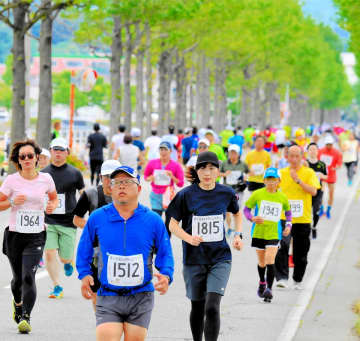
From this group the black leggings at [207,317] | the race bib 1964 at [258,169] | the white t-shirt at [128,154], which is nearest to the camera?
the black leggings at [207,317]

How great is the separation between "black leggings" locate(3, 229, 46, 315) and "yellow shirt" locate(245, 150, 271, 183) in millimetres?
9185

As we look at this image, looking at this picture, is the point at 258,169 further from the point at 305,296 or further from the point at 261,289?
the point at 261,289

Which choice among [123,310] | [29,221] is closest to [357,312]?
[29,221]

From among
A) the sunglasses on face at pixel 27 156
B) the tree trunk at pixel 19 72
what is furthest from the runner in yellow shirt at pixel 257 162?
the sunglasses on face at pixel 27 156

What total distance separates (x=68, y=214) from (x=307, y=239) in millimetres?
2994

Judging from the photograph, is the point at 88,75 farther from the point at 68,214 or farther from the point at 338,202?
the point at 68,214

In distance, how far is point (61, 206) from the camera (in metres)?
10.7

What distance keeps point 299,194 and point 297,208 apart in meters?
0.16

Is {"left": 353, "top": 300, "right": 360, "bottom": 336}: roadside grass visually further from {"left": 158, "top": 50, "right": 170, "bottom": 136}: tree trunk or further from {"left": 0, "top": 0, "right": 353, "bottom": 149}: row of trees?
{"left": 158, "top": 50, "right": 170, "bottom": 136}: tree trunk

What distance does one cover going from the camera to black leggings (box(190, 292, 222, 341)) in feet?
25.6

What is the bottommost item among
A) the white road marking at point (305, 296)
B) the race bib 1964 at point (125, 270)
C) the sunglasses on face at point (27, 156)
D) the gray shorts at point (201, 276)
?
the white road marking at point (305, 296)

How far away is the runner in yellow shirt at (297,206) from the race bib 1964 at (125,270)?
5.68 meters

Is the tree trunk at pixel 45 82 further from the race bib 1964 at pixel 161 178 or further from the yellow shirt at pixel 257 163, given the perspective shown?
the race bib 1964 at pixel 161 178

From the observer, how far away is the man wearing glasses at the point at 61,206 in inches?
421
